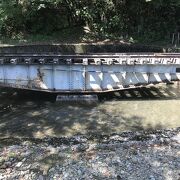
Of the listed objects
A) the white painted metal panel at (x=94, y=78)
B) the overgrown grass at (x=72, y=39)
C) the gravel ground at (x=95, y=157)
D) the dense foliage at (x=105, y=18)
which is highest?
the dense foliage at (x=105, y=18)

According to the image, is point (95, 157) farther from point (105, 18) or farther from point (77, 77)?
point (105, 18)

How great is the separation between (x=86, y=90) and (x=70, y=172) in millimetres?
13643

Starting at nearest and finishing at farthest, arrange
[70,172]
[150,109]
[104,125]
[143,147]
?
[70,172] → [143,147] → [104,125] → [150,109]

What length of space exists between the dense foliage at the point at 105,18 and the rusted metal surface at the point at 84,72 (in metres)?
16.1

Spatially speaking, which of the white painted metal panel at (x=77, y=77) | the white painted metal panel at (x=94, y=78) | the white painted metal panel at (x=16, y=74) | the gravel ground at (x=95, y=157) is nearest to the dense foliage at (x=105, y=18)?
the white painted metal panel at (x=94, y=78)

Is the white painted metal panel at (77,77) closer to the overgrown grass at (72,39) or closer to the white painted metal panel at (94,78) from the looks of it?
the white painted metal panel at (94,78)

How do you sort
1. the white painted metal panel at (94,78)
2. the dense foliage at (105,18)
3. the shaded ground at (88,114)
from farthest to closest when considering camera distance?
the dense foliage at (105,18) < the white painted metal panel at (94,78) < the shaded ground at (88,114)

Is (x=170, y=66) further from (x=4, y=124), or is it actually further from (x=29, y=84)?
Answer: (x=4, y=124)

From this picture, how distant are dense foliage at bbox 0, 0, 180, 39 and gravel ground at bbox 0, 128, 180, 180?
25.5 meters

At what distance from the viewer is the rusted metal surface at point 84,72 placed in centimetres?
3195

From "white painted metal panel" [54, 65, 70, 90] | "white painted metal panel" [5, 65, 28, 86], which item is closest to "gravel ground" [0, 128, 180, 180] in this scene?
"white painted metal panel" [54, 65, 70, 90]

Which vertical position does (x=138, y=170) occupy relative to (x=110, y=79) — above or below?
below

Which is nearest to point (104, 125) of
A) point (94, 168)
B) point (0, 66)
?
point (94, 168)

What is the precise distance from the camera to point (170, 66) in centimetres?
3209
